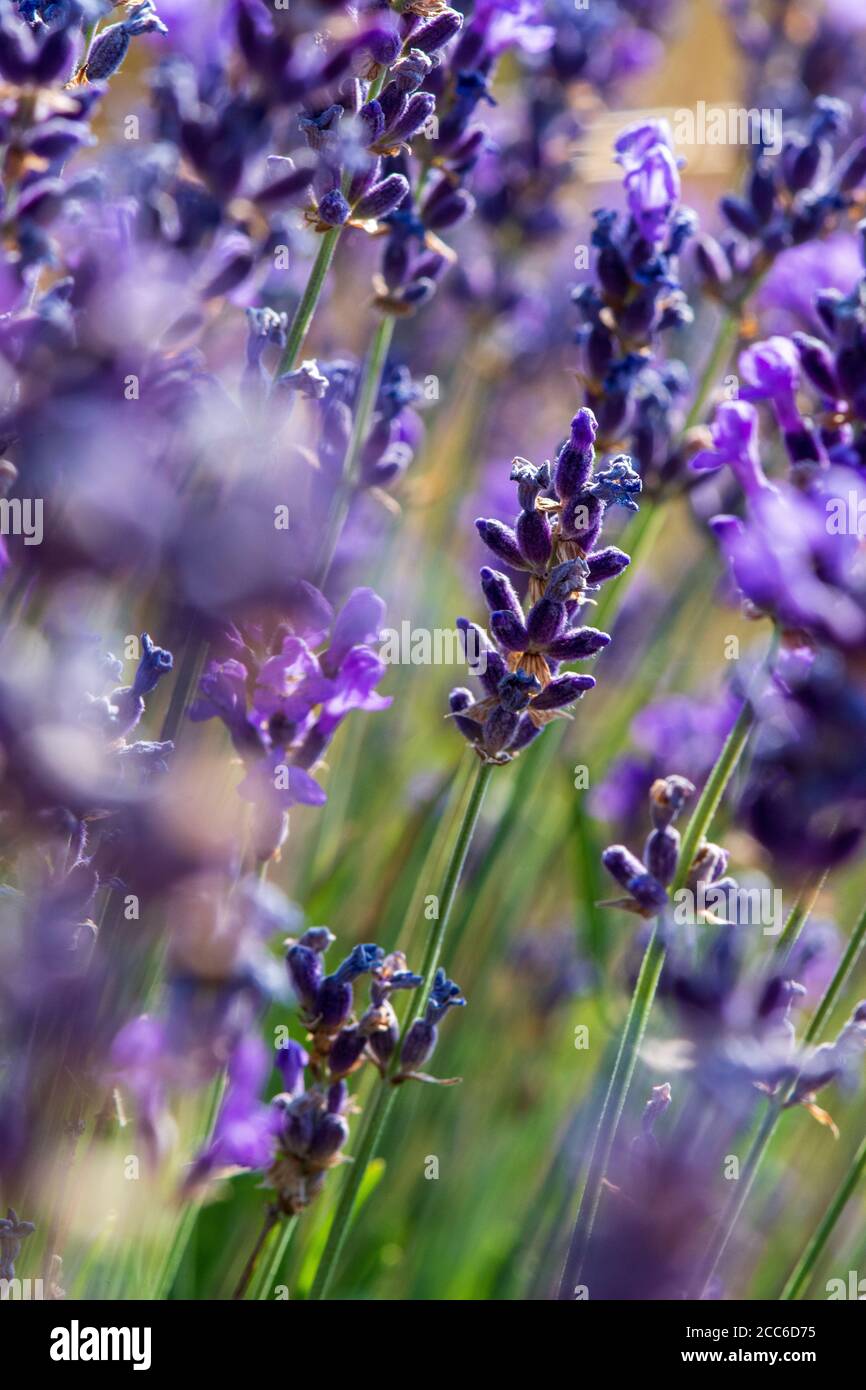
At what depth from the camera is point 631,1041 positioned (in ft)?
3.29

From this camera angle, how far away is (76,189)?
111cm

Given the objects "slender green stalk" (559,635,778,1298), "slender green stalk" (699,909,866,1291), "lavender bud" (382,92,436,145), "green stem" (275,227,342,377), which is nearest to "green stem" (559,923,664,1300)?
"slender green stalk" (559,635,778,1298)

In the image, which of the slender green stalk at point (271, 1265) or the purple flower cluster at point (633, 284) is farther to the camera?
the purple flower cluster at point (633, 284)

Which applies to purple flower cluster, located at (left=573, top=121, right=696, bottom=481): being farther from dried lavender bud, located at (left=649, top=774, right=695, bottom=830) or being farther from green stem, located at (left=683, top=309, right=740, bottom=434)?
dried lavender bud, located at (left=649, top=774, right=695, bottom=830)

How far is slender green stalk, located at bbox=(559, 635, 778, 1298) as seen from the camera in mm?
1004

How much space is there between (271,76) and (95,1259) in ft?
3.21

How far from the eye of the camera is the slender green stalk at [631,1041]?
3.29 ft

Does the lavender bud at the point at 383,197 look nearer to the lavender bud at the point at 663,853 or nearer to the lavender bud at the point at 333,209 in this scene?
the lavender bud at the point at 333,209

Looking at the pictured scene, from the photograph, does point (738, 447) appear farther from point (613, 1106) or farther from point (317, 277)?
point (613, 1106)

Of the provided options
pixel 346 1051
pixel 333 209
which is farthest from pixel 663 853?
pixel 333 209

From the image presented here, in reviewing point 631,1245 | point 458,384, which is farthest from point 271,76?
point 458,384

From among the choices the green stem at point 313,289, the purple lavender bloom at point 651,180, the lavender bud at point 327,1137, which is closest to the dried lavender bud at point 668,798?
the lavender bud at point 327,1137
